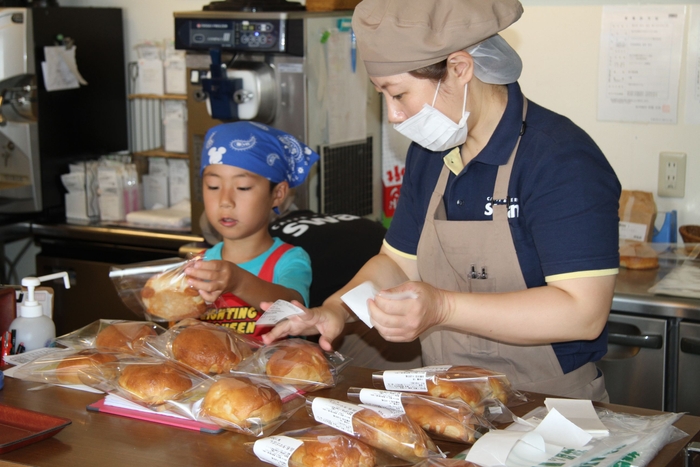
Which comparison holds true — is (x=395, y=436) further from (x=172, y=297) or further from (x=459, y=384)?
(x=172, y=297)

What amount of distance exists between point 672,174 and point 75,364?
2.29m

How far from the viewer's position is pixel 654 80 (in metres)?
2.96

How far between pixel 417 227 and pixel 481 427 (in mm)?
660

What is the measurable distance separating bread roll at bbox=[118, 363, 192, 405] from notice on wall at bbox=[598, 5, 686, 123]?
2.17 metres

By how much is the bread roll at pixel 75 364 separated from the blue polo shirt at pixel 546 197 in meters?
0.74

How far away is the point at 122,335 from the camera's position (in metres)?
1.69

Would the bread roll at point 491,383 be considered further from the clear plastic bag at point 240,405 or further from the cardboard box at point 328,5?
the cardboard box at point 328,5

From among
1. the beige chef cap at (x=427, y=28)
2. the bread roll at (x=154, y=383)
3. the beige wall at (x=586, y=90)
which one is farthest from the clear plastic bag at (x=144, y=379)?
the beige wall at (x=586, y=90)

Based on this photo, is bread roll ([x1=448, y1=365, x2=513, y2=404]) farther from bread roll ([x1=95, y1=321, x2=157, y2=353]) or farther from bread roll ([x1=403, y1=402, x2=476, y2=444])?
bread roll ([x1=95, y1=321, x2=157, y2=353])

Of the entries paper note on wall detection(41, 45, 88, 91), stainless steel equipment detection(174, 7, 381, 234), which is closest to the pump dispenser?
stainless steel equipment detection(174, 7, 381, 234)

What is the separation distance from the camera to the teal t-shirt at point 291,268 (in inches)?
85.3

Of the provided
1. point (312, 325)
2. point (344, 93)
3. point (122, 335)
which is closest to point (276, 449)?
point (312, 325)

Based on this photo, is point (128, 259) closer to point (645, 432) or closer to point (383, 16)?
point (383, 16)

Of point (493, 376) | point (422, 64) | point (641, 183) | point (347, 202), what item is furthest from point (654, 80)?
point (493, 376)
